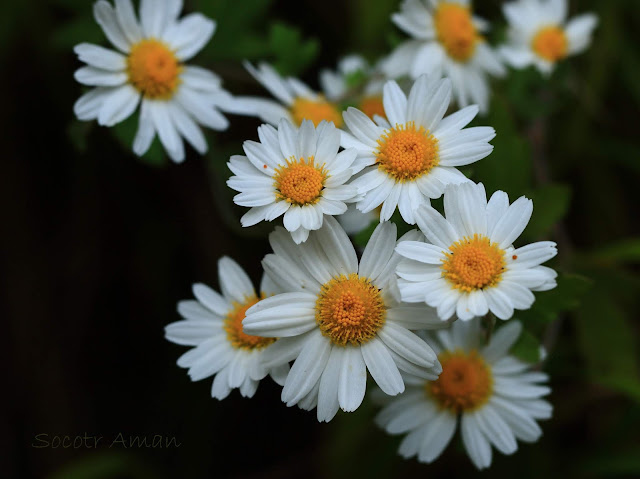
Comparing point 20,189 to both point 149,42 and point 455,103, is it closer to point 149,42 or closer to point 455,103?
point 149,42

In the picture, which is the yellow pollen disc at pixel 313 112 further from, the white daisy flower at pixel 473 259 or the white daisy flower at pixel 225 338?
the white daisy flower at pixel 473 259

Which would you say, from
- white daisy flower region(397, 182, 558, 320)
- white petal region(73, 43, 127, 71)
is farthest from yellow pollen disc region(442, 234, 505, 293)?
white petal region(73, 43, 127, 71)

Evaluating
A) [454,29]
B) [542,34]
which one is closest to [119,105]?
[454,29]

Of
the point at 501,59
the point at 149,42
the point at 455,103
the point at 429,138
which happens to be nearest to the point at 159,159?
the point at 149,42

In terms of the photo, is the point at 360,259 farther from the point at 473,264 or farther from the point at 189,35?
the point at 189,35

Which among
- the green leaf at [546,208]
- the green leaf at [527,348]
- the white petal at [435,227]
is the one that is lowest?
the green leaf at [527,348]

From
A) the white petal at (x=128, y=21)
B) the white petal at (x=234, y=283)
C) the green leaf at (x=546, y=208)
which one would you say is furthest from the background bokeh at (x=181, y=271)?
the white petal at (x=234, y=283)
